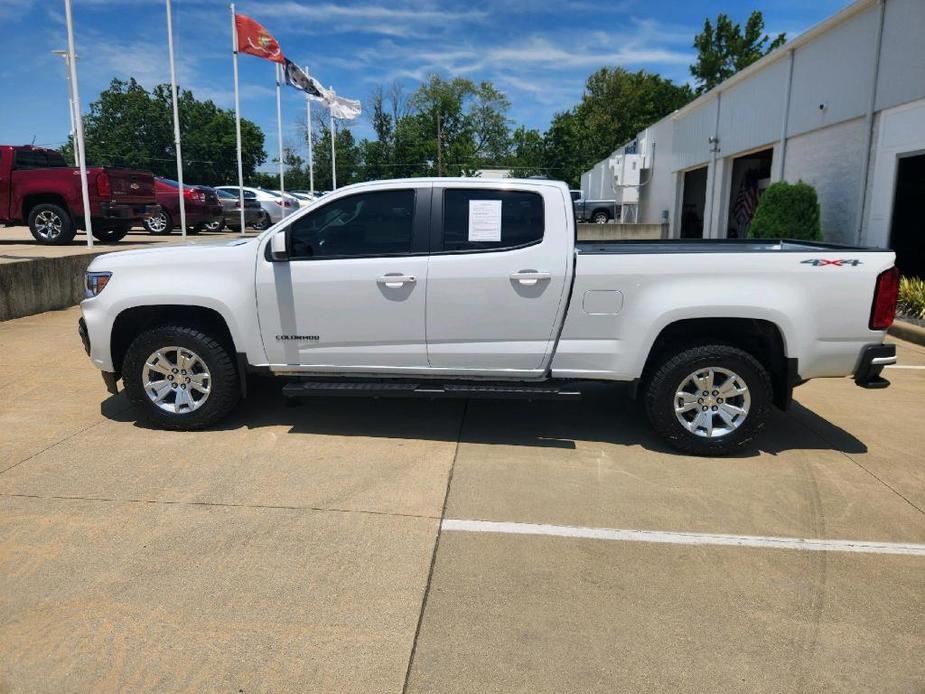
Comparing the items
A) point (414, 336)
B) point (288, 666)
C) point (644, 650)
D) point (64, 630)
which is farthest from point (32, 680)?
point (414, 336)

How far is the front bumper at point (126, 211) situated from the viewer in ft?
46.1

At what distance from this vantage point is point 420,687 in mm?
2629

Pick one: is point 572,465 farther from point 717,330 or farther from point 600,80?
point 600,80

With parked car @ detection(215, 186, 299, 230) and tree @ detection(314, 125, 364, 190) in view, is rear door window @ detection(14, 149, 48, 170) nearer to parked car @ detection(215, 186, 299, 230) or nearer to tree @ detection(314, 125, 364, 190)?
parked car @ detection(215, 186, 299, 230)

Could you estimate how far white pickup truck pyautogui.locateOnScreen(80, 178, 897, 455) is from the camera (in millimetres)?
4668

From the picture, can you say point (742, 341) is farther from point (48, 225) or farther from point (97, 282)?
point (48, 225)

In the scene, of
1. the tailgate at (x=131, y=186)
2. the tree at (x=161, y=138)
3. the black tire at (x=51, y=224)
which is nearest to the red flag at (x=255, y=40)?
the tailgate at (x=131, y=186)

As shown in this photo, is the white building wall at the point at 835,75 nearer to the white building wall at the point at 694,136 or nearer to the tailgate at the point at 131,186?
the white building wall at the point at 694,136

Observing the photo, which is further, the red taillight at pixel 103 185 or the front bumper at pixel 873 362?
the red taillight at pixel 103 185

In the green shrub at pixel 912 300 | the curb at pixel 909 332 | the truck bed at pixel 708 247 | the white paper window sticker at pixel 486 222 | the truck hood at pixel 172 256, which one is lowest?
the curb at pixel 909 332

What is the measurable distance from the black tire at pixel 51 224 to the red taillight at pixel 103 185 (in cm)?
81

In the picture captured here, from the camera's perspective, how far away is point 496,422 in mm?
5719

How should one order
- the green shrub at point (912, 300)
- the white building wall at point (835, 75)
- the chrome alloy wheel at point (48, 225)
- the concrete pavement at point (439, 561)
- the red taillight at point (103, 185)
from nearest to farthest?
the concrete pavement at point (439, 561)
the green shrub at point (912, 300)
the white building wall at point (835, 75)
the red taillight at point (103, 185)
the chrome alloy wheel at point (48, 225)

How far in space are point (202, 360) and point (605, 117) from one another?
217ft
